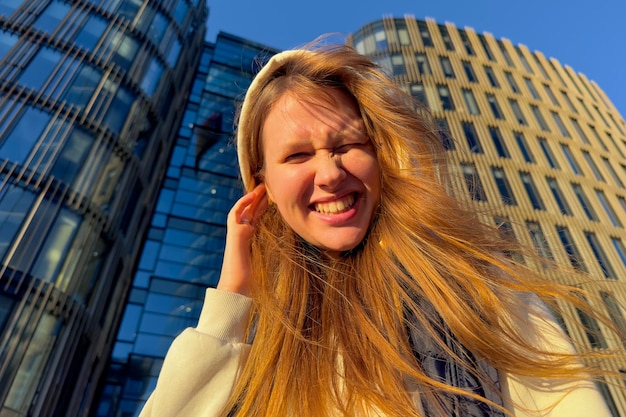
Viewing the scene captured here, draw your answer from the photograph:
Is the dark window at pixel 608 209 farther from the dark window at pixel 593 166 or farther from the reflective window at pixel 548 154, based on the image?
the reflective window at pixel 548 154

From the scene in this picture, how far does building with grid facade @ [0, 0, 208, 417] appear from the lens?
1152cm

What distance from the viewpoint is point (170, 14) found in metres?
20.9

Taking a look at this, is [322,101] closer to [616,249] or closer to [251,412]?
[251,412]

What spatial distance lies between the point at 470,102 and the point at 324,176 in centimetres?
2411

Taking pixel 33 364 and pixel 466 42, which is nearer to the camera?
pixel 33 364

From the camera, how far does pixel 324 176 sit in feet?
5.53

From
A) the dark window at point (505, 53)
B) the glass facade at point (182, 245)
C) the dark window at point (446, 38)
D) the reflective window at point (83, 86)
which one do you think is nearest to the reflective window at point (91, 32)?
the reflective window at point (83, 86)

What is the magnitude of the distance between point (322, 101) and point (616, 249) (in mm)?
22283

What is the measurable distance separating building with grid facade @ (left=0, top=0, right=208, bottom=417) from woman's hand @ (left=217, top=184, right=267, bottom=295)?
1187 cm

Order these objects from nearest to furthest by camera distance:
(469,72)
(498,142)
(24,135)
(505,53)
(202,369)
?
(202,369) < (24,135) < (498,142) < (469,72) < (505,53)

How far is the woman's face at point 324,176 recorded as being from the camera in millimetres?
1731

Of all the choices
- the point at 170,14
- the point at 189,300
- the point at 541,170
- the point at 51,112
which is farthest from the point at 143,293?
the point at 541,170

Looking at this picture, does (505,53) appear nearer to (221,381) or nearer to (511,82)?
(511,82)

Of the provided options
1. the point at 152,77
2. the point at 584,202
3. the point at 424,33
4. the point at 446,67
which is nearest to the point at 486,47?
the point at 424,33
